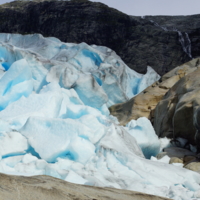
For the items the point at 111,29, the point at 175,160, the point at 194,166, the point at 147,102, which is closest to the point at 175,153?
the point at 175,160

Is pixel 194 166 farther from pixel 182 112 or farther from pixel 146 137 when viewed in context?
pixel 182 112

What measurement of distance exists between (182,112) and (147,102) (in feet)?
9.35

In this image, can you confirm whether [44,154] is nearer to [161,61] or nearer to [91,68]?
[91,68]

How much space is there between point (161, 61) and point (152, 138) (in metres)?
12.3

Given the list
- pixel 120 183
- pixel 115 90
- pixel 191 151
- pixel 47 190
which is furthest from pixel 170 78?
pixel 47 190

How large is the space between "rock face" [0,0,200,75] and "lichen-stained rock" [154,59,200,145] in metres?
9.45

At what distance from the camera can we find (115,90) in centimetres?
1104

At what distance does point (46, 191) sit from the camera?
77.5 inches

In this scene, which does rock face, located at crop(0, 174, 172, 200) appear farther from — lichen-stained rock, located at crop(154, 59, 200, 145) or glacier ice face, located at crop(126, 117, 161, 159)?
lichen-stained rock, located at crop(154, 59, 200, 145)

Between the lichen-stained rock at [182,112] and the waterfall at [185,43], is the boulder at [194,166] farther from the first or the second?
the waterfall at [185,43]

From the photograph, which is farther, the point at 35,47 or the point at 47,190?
the point at 35,47

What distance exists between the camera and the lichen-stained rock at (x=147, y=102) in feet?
30.8

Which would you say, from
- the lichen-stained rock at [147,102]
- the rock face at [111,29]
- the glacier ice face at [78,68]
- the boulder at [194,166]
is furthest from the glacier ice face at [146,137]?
the rock face at [111,29]

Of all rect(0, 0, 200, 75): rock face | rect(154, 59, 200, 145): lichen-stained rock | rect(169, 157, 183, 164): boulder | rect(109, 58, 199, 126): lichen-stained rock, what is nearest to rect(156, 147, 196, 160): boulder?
rect(169, 157, 183, 164): boulder
